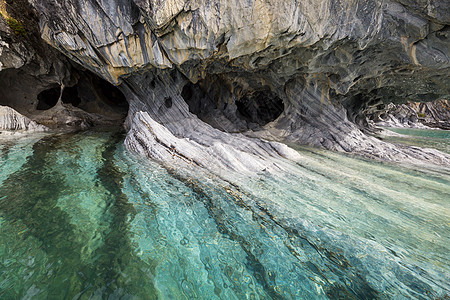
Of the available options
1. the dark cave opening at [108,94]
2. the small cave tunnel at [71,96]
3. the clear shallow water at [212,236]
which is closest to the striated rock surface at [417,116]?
the clear shallow water at [212,236]

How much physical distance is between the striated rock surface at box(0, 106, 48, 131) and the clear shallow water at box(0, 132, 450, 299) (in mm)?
5935

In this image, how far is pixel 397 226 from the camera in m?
3.36

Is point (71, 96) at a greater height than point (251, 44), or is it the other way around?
point (251, 44)

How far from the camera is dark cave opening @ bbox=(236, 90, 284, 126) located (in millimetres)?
21391

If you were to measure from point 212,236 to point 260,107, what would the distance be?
849 inches

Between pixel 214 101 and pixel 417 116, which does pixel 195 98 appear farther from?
pixel 417 116

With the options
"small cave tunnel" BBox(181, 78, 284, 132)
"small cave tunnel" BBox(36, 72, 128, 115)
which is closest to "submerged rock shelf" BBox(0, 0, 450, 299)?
"small cave tunnel" BBox(36, 72, 128, 115)

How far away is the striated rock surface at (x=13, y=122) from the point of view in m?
9.13

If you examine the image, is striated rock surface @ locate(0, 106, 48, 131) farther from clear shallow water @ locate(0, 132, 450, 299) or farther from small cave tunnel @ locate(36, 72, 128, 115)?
small cave tunnel @ locate(36, 72, 128, 115)

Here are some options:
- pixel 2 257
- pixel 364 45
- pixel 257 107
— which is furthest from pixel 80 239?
pixel 257 107

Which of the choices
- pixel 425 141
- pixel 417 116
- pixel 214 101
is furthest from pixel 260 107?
pixel 417 116

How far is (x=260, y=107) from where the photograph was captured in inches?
905

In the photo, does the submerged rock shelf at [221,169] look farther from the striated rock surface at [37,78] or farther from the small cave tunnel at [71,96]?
the small cave tunnel at [71,96]

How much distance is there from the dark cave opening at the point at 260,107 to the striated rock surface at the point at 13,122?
1645 centimetres
